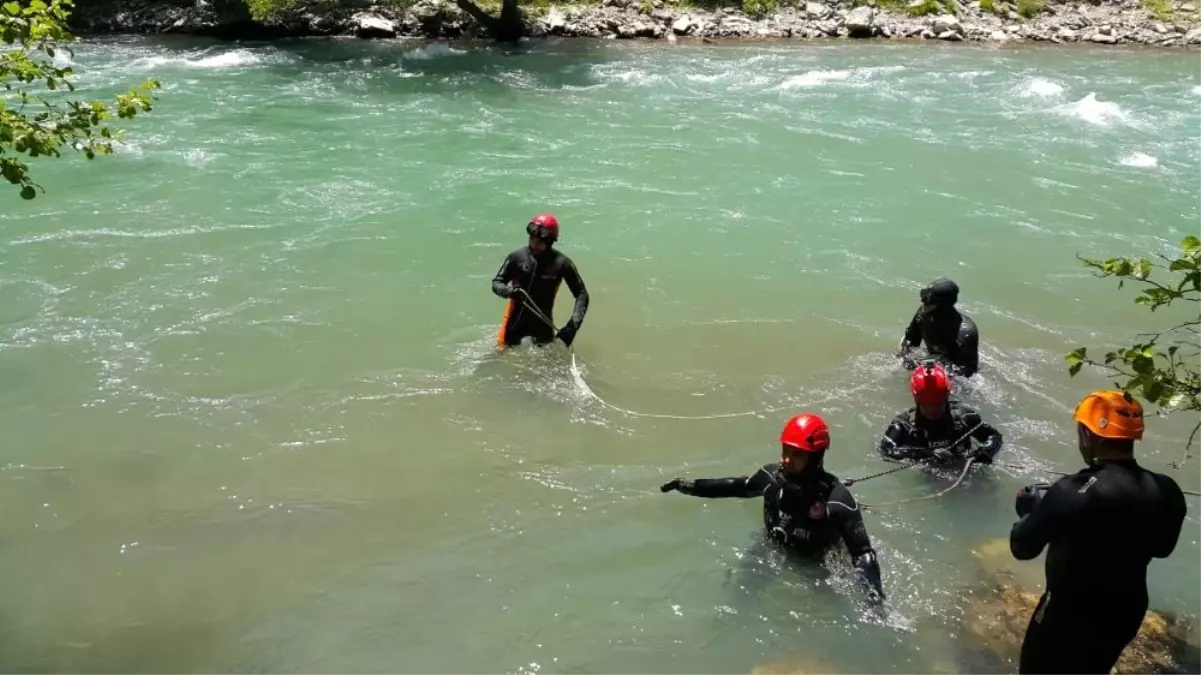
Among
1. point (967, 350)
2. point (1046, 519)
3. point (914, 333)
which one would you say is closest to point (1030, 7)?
point (914, 333)

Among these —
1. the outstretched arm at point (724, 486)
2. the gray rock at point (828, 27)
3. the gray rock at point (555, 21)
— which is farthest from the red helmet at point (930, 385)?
the gray rock at point (555, 21)

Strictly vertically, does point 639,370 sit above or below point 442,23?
below

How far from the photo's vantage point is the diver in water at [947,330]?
9.37 metres

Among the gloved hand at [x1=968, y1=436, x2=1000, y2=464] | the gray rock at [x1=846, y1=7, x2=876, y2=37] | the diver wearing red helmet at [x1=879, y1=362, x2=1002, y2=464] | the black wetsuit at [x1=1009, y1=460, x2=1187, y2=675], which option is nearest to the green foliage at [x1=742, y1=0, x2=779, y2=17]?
the gray rock at [x1=846, y1=7, x2=876, y2=37]

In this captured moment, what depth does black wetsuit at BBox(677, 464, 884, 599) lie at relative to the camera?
639cm

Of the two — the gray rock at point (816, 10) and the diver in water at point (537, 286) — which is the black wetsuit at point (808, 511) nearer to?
the diver in water at point (537, 286)

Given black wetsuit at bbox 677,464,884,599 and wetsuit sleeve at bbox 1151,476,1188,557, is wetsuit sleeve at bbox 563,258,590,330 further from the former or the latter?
wetsuit sleeve at bbox 1151,476,1188,557

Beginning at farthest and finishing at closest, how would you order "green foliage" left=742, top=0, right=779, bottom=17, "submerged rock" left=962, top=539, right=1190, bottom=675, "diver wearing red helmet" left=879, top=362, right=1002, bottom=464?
"green foliage" left=742, top=0, right=779, bottom=17 < "diver wearing red helmet" left=879, top=362, right=1002, bottom=464 < "submerged rock" left=962, top=539, right=1190, bottom=675

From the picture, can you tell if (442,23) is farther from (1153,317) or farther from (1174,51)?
(1153,317)

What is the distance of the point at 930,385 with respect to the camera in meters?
7.88

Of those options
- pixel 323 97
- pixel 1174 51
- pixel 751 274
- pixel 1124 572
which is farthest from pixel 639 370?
pixel 1174 51

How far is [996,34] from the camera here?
3053cm

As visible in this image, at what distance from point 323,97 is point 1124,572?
2211 cm

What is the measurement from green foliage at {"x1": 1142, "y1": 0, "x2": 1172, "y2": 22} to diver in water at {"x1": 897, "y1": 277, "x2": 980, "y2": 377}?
2866 cm
